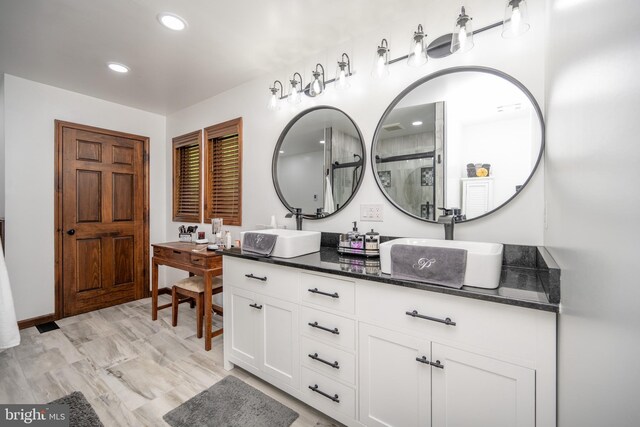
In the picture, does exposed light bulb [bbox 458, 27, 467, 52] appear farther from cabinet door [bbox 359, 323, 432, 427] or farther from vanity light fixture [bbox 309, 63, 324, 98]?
cabinet door [bbox 359, 323, 432, 427]

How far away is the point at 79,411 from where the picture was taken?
5.17 ft

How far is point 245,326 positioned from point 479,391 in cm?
142

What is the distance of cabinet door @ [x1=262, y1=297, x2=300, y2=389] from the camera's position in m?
1.57

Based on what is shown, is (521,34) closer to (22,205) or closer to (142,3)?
(142,3)

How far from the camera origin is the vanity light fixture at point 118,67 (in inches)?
93.5

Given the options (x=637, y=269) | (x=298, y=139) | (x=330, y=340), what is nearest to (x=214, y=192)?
(x=298, y=139)

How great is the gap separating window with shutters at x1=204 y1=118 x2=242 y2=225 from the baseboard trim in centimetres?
191

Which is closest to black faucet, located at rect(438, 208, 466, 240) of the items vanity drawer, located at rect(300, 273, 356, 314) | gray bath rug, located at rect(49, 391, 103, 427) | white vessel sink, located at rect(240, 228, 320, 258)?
vanity drawer, located at rect(300, 273, 356, 314)

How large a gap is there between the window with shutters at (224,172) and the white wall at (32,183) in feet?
5.03

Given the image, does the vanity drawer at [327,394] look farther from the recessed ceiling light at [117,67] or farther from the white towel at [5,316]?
the recessed ceiling light at [117,67]

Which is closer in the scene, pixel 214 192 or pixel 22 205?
pixel 22 205

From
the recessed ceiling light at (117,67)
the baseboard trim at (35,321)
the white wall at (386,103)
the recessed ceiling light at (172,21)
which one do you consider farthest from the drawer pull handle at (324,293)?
the baseboard trim at (35,321)

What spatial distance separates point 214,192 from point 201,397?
208 centimetres

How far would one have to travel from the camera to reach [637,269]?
0.36m
